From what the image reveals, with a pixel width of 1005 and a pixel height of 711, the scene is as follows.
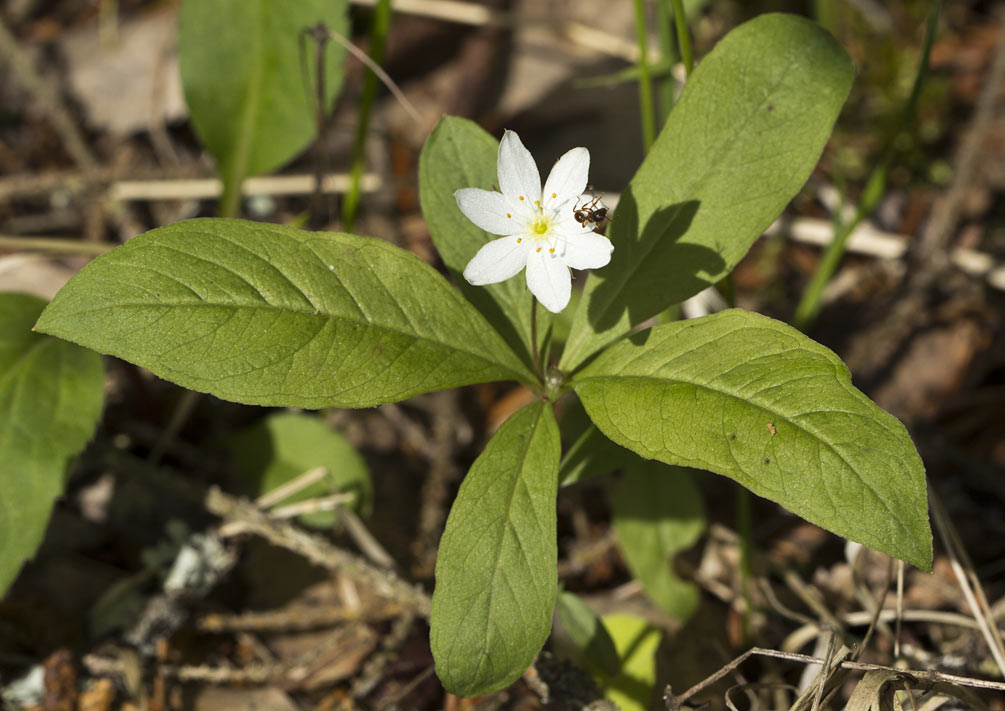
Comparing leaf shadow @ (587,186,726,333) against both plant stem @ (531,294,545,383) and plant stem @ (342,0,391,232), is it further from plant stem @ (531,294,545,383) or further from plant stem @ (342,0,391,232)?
plant stem @ (342,0,391,232)

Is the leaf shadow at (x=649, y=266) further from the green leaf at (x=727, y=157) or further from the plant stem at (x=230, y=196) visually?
the plant stem at (x=230, y=196)

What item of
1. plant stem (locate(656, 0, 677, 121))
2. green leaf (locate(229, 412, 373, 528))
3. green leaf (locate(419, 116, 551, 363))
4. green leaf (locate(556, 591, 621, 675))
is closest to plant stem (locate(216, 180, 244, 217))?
green leaf (locate(229, 412, 373, 528))

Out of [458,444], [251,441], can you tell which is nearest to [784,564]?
[458,444]

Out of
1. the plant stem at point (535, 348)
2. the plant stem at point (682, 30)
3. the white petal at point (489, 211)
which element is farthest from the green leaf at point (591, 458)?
the plant stem at point (682, 30)

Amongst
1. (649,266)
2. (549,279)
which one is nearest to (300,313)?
(549,279)

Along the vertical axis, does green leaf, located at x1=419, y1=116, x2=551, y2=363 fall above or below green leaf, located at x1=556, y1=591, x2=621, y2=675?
above

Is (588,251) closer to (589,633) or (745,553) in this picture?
(589,633)
